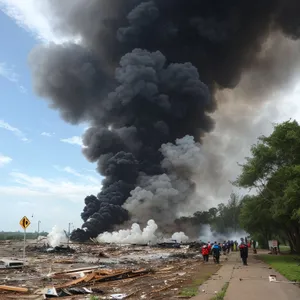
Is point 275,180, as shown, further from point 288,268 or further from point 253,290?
point 253,290

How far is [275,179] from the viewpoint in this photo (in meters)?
35.1

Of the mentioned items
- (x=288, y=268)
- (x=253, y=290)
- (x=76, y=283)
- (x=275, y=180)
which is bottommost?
(x=253, y=290)

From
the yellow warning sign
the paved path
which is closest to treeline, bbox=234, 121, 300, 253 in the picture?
the paved path

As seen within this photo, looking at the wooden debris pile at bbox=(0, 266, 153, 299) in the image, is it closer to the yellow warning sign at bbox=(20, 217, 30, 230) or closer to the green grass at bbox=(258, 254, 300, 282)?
the yellow warning sign at bbox=(20, 217, 30, 230)

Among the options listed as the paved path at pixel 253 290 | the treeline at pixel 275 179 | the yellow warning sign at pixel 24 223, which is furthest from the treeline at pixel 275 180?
the yellow warning sign at pixel 24 223

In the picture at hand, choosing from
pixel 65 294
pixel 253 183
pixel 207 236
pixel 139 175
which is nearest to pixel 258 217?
pixel 253 183

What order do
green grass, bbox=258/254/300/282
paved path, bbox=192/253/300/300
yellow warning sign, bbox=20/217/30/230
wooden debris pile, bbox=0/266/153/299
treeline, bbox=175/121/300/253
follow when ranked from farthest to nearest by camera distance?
treeline, bbox=175/121/300/253, yellow warning sign, bbox=20/217/30/230, green grass, bbox=258/254/300/282, wooden debris pile, bbox=0/266/153/299, paved path, bbox=192/253/300/300

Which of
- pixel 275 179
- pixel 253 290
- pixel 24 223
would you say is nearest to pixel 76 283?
pixel 253 290

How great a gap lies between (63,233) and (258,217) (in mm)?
35733

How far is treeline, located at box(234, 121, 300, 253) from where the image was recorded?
31494 millimetres

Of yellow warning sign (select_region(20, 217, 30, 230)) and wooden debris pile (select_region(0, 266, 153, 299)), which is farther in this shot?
yellow warning sign (select_region(20, 217, 30, 230))

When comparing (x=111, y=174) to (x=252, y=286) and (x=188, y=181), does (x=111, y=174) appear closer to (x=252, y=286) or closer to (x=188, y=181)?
(x=188, y=181)

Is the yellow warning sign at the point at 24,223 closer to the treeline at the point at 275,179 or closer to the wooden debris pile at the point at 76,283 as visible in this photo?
the wooden debris pile at the point at 76,283

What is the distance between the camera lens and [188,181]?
79.4m
